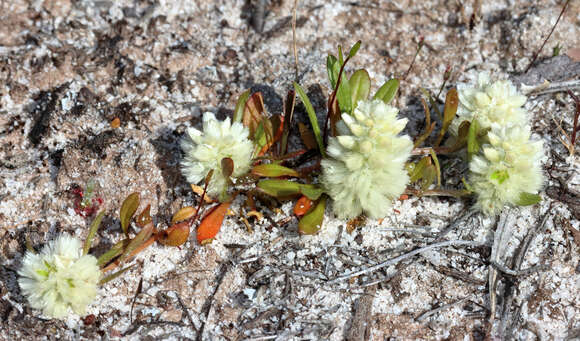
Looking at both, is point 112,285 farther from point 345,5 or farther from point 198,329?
point 345,5

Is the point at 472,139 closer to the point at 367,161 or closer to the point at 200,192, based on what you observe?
the point at 367,161

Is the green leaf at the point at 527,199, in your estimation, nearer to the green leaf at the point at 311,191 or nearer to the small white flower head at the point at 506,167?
the small white flower head at the point at 506,167

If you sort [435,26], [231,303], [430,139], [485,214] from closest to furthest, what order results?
[231,303], [485,214], [430,139], [435,26]

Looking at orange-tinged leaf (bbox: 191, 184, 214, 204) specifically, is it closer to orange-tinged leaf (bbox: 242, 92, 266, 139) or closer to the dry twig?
orange-tinged leaf (bbox: 242, 92, 266, 139)

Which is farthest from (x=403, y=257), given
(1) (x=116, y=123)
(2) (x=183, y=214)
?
(1) (x=116, y=123)

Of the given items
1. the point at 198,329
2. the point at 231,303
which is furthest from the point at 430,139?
the point at 198,329

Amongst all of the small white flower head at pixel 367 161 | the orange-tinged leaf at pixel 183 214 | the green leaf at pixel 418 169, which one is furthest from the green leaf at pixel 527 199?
the orange-tinged leaf at pixel 183 214
